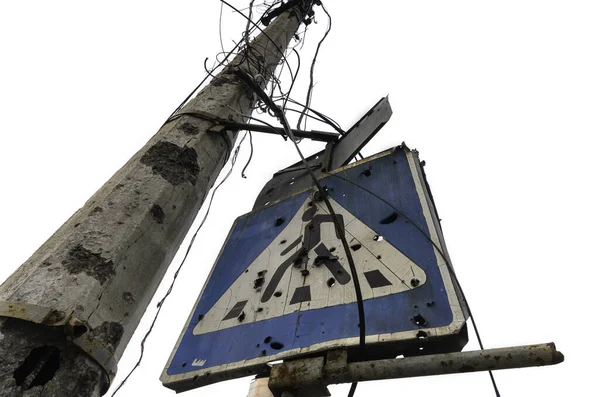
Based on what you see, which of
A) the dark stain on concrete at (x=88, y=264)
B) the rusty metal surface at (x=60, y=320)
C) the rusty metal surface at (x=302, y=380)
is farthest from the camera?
the rusty metal surface at (x=302, y=380)

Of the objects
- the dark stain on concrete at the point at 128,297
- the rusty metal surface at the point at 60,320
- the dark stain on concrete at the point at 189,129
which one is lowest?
the rusty metal surface at the point at 60,320

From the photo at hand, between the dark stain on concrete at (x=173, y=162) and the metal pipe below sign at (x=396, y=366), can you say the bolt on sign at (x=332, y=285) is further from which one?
the dark stain on concrete at (x=173, y=162)

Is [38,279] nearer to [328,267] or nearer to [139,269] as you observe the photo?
[139,269]

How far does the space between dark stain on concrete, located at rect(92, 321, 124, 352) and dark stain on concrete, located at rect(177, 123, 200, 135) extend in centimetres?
98

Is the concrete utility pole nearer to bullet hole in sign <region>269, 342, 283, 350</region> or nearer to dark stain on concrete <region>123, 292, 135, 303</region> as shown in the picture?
dark stain on concrete <region>123, 292, 135, 303</region>

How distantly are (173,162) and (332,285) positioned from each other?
84cm

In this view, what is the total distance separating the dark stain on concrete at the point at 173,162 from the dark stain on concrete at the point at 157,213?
0.15 m

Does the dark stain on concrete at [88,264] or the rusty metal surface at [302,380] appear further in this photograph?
the rusty metal surface at [302,380]

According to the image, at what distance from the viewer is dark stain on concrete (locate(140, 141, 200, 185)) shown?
68.4 inches

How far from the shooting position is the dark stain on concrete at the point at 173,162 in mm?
1737

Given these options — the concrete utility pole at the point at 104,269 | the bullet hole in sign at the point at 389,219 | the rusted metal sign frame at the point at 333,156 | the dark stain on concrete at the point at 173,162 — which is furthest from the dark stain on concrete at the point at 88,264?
the rusted metal sign frame at the point at 333,156

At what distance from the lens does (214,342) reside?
74.9 inches

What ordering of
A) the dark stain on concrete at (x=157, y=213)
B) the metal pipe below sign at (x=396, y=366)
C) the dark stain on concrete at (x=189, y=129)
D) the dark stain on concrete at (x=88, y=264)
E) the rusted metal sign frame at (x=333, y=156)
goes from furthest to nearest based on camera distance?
the rusted metal sign frame at (x=333, y=156) < the dark stain on concrete at (x=189, y=129) < the dark stain on concrete at (x=157, y=213) < the dark stain on concrete at (x=88, y=264) < the metal pipe below sign at (x=396, y=366)

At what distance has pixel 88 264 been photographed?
4.26 feet
